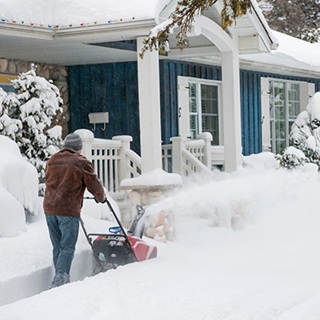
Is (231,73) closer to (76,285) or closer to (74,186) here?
(74,186)

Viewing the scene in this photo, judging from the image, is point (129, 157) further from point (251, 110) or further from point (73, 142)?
point (251, 110)

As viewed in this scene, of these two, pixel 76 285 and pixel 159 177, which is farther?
pixel 159 177

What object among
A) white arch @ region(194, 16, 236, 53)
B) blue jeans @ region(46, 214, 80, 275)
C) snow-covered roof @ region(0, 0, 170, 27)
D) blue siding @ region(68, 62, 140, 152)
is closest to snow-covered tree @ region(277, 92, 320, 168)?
white arch @ region(194, 16, 236, 53)

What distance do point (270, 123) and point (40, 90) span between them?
9.92 metres

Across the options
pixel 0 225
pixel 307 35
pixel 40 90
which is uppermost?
pixel 307 35

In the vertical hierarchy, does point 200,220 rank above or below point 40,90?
below

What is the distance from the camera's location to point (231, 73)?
12227 mm

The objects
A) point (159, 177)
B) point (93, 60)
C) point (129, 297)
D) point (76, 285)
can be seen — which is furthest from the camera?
point (93, 60)

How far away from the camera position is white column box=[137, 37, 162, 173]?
32.9 feet

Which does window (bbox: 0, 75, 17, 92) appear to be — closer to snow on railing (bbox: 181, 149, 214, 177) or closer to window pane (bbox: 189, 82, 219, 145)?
snow on railing (bbox: 181, 149, 214, 177)

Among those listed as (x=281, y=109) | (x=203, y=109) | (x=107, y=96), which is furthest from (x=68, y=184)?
(x=281, y=109)

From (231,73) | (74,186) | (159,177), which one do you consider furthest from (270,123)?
(74,186)

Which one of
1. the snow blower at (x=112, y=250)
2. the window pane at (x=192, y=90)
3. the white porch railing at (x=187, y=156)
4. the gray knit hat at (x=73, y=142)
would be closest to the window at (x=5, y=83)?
the white porch railing at (x=187, y=156)

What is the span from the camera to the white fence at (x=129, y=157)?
36.1 ft
